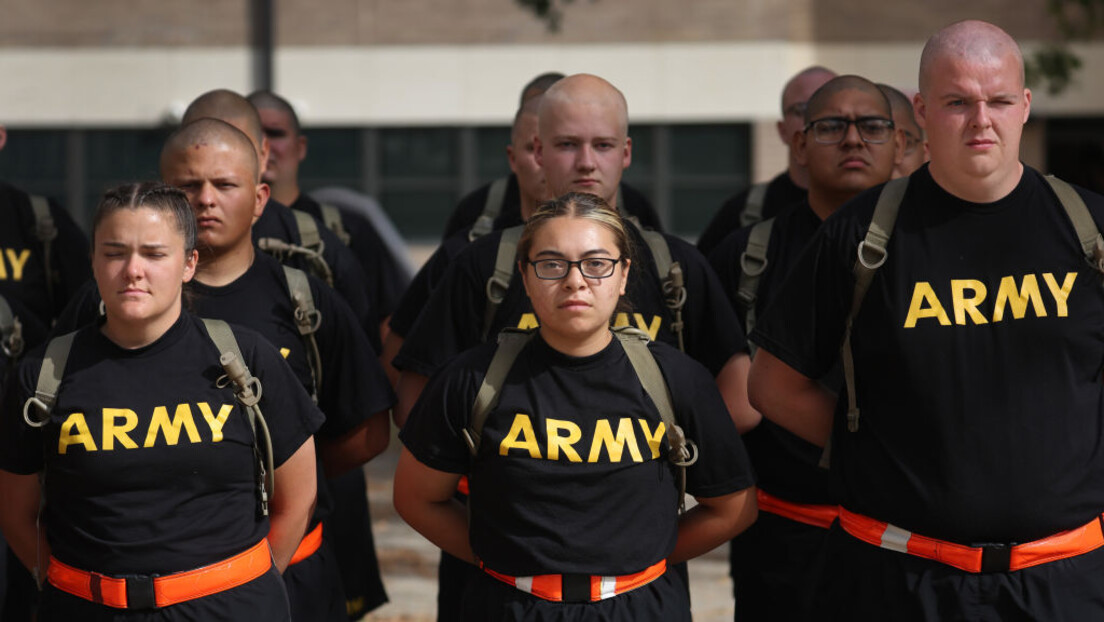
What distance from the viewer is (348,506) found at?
5.61 m

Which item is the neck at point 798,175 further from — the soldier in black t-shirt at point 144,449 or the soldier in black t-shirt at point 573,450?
the soldier in black t-shirt at point 144,449

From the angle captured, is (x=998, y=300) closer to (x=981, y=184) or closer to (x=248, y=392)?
(x=981, y=184)

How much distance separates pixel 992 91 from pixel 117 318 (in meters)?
2.22

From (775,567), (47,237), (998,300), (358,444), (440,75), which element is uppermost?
(440,75)

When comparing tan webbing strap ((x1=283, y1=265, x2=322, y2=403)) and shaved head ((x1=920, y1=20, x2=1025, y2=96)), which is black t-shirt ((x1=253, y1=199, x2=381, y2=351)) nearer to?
tan webbing strap ((x1=283, y1=265, x2=322, y2=403))

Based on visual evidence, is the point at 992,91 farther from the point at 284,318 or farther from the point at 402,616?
the point at 402,616

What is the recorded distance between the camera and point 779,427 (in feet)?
15.6

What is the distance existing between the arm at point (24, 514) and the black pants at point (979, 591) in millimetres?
2136

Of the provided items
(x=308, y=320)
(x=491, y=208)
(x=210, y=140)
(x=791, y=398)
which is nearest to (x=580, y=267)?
(x=791, y=398)

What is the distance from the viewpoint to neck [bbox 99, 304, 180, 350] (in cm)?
369

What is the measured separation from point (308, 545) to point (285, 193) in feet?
7.86

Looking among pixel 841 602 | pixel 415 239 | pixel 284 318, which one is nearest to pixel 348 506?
pixel 284 318

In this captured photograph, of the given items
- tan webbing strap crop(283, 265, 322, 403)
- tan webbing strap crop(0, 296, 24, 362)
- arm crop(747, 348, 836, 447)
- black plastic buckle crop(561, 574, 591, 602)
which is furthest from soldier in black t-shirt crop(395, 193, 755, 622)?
tan webbing strap crop(0, 296, 24, 362)

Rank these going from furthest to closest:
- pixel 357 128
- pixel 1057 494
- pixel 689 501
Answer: pixel 357 128 < pixel 689 501 < pixel 1057 494
